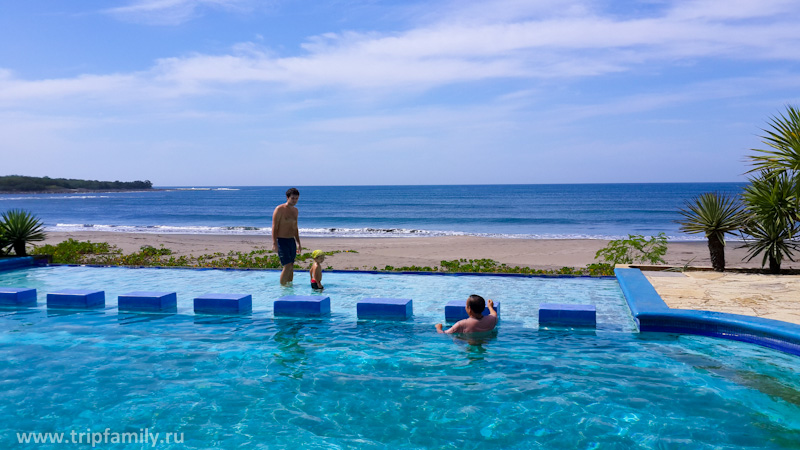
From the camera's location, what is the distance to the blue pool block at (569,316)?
8.26m

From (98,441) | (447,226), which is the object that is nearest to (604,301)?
(98,441)

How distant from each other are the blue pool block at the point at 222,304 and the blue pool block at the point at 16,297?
321 cm

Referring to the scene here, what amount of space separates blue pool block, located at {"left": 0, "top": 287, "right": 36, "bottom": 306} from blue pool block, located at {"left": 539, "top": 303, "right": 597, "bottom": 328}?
8.65m

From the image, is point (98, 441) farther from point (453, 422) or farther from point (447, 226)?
point (447, 226)

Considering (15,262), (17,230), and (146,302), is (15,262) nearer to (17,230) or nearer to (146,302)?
(17,230)

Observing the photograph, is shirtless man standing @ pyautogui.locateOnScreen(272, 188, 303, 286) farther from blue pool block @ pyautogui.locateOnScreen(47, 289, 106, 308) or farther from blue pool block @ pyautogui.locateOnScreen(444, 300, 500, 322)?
blue pool block @ pyautogui.locateOnScreen(444, 300, 500, 322)

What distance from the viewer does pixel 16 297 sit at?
998cm

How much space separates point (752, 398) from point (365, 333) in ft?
15.5

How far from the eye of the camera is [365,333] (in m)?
8.23

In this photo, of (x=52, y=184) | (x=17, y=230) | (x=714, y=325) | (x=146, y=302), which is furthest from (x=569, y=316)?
(x=52, y=184)

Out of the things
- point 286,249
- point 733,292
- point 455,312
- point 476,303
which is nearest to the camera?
point 476,303

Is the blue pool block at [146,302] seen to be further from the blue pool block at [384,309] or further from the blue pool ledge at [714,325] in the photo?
the blue pool ledge at [714,325]

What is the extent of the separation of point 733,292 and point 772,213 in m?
2.74

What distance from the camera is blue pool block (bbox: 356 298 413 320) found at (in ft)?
28.8
